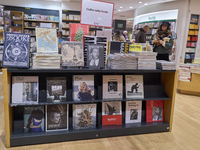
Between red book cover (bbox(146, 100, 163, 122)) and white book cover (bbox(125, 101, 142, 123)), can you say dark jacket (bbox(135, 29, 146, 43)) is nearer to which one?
red book cover (bbox(146, 100, 163, 122))

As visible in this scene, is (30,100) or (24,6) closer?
(30,100)

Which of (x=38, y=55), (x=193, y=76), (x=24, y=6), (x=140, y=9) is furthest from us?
(x=140, y=9)

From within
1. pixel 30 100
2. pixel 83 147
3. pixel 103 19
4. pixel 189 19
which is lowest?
pixel 83 147

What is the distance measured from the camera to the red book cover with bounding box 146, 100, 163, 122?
2554mm

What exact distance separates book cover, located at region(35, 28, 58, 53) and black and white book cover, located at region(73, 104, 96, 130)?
77 cm

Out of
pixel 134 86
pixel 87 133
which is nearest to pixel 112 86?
pixel 134 86

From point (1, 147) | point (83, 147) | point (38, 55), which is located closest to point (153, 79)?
point (83, 147)

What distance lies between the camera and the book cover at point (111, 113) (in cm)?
238

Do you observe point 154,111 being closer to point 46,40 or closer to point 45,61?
point 45,61

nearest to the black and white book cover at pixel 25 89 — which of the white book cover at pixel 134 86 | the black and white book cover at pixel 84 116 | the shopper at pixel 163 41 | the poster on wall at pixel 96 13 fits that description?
the black and white book cover at pixel 84 116

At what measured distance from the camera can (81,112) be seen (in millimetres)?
2279

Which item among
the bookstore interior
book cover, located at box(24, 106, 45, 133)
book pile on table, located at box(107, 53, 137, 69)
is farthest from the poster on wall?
book cover, located at box(24, 106, 45, 133)

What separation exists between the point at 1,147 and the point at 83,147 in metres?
0.92

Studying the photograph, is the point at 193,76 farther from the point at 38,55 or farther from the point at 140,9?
the point at 140,9
